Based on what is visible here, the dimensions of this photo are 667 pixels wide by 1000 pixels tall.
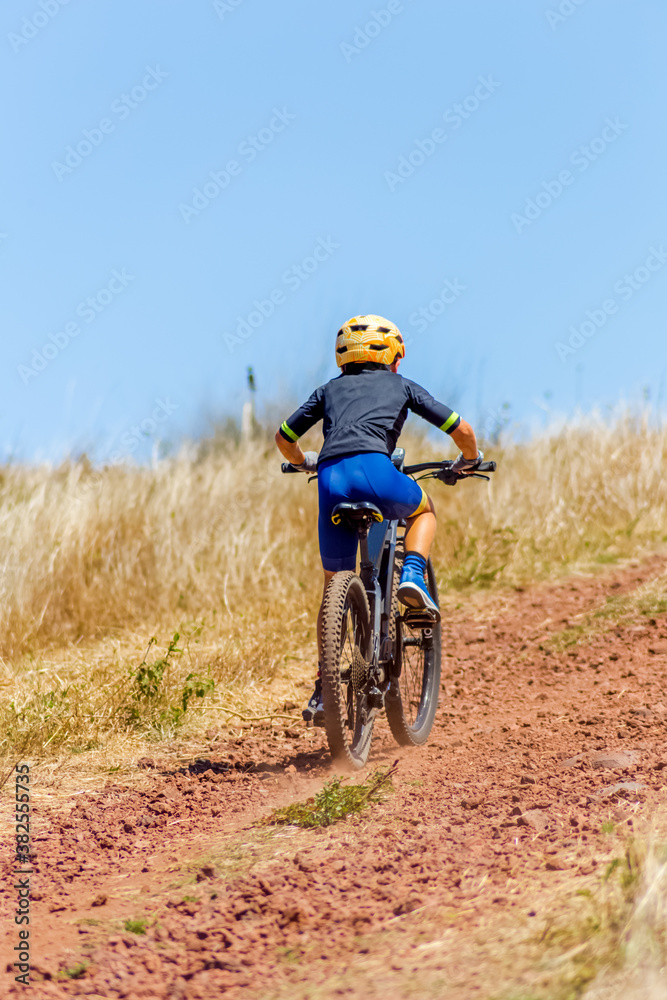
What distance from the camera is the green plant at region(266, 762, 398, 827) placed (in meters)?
3.70

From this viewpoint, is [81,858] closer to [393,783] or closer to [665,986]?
[393,783]

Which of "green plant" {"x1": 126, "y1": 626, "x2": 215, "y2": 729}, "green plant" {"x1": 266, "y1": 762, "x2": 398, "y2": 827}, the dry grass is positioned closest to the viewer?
"green plant" {"x1": 266, "y1": 762, "x2": 398, "y2": 827}

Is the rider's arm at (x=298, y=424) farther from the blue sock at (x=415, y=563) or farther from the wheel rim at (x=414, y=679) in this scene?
the wheel rim at (x=414, y=679)

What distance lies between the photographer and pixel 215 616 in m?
7.89

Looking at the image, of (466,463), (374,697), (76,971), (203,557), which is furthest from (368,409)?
(203,557)

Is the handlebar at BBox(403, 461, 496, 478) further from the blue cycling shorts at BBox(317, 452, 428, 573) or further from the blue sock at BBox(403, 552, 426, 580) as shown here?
the blue sock at BBox(403, 552, 426, 580)

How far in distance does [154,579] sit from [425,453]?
4.27 m

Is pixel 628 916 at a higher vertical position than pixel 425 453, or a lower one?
lower

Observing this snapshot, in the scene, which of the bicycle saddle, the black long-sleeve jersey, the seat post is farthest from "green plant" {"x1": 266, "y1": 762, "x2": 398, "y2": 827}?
the black long-sleeve jersey

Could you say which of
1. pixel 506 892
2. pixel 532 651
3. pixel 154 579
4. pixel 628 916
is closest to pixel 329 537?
pixel 506 892

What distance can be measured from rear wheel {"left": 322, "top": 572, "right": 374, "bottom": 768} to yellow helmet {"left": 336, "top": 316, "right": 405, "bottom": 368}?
3.85 feet

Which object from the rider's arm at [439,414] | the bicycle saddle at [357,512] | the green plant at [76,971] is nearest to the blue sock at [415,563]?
the bicycle saddle at [357,512]

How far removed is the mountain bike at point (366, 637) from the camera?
13.7 feet

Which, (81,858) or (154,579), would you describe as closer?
(81,858)
